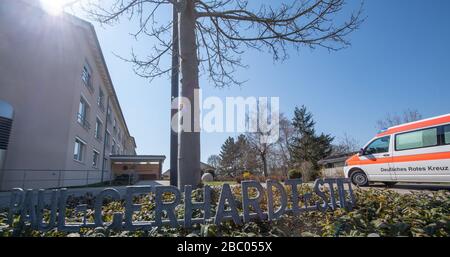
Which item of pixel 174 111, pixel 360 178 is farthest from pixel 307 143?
pixel 174 111

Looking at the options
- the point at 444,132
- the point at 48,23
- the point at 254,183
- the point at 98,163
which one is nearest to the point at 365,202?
the point at 254,183

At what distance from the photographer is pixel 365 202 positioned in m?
3.81

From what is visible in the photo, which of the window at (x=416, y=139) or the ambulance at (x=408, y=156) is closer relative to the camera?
the ambulance at (x=408, y=156)

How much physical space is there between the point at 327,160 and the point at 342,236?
1147 inches

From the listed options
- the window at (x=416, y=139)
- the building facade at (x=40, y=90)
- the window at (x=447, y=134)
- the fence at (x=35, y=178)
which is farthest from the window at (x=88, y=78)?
the window at (x=447, y=134)

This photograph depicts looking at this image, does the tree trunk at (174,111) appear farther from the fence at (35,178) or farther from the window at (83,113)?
the window at (83,113)

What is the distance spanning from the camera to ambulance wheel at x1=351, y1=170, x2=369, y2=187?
8.90 meters

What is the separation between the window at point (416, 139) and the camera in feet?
23.4

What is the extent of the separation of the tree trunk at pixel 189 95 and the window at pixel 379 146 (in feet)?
23.9

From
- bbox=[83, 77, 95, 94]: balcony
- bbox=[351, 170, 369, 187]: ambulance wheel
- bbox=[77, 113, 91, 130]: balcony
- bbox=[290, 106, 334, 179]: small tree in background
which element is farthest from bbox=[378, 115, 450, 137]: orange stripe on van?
bbox=[290, 106, 334, 179]: small tree in background

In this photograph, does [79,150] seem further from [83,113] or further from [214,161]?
[214,161]

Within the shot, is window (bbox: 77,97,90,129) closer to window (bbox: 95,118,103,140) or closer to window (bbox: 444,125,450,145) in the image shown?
window (bbox: 95,118,103,140)

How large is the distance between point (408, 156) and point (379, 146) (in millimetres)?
1056
